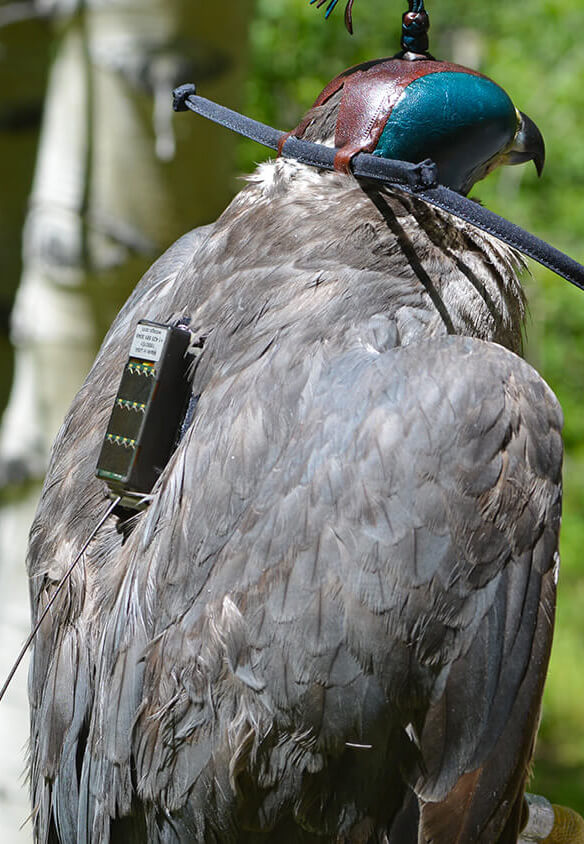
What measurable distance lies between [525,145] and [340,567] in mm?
1015

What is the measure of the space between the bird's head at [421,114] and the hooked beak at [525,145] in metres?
0.08

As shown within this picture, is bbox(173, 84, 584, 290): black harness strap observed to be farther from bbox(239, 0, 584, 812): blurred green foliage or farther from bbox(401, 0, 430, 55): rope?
bbox(239, 0, 584, 812): blurred green foliage

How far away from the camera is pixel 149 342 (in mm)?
1854

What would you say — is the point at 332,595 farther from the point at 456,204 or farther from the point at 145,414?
the point at 456,204

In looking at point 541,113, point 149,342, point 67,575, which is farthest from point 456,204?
point 541,113

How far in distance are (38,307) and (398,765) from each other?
246 centimetres

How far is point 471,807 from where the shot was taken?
1718 mm

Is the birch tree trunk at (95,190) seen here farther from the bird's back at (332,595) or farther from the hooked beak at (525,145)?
the bird's back at (332,595)

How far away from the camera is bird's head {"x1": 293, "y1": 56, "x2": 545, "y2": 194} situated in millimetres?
1888

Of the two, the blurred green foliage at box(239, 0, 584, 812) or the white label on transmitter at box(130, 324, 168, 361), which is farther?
the blurred green foliage at box(239, 0, 584, 812)

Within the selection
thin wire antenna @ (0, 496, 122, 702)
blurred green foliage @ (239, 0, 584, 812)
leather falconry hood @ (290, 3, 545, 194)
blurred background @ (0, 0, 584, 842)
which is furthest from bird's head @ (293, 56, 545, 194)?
blurred green foliage @ (239, 0, 584, 812)

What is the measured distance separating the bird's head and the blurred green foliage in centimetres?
569

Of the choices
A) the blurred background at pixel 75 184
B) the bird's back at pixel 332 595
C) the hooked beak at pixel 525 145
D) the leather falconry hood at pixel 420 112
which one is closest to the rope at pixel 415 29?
the leather falconry hood at pixel 420 112

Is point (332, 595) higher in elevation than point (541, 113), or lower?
lower
